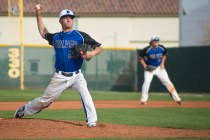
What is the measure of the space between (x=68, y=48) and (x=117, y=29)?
34.1 m

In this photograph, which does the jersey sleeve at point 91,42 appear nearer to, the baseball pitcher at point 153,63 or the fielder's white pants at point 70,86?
the fielder's white pants at point 70,86

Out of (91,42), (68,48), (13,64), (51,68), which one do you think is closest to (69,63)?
(68,48)

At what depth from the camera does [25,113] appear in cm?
1012

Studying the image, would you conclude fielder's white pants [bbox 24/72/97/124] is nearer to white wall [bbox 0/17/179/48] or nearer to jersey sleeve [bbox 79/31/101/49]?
jersey sleeve [bbox 79/31/101/49]

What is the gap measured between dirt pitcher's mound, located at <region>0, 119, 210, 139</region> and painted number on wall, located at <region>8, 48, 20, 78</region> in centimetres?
1643

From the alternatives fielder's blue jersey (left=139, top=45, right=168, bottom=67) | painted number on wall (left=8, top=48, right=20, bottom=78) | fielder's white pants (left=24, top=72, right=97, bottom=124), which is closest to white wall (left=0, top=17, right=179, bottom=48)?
painted number on wall (left=8, top=48, right=20, bottom=78)

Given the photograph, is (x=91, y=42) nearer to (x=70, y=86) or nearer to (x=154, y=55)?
(x=70, y=86)

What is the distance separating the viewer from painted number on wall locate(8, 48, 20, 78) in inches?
1040

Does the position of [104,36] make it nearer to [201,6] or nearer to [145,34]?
[145,34]

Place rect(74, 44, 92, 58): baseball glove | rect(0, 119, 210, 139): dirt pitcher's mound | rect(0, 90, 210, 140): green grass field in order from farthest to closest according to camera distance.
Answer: rect(0, 90, 210, 140): green grass field, rect(74, 44, 92, 58): baseball glove, rect(0, 119, 210, 139): dirt pitcher's mound

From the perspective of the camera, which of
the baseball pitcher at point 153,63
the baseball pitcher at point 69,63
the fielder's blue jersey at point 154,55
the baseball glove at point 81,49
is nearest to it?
the baseball glove at point 81,49

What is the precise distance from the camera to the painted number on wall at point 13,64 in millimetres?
26406

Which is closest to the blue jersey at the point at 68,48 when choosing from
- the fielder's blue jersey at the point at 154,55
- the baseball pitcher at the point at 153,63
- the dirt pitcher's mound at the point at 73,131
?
the dirt pitcher's mound at the point at 73,131

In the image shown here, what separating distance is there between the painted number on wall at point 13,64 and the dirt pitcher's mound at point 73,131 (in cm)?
1643
